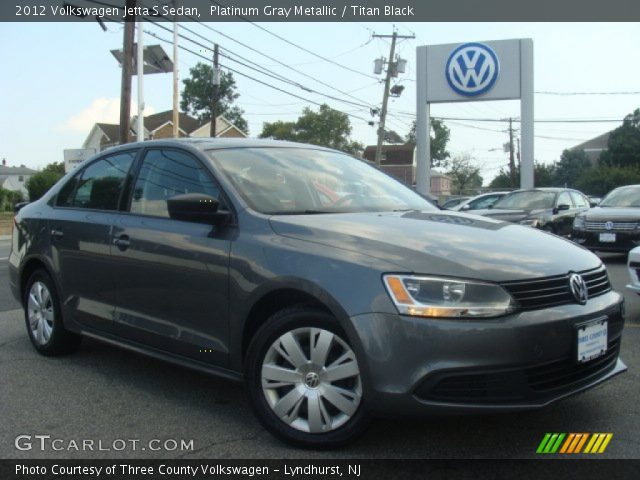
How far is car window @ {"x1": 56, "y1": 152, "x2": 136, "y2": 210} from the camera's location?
462cm

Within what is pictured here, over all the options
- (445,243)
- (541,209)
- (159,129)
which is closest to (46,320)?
(445,243)

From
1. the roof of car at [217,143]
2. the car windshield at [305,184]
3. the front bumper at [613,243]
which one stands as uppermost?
the roof of car at [217,143]

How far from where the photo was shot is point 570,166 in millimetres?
72625

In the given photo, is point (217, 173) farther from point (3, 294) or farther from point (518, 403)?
point (3, 294)

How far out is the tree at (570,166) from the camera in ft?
233

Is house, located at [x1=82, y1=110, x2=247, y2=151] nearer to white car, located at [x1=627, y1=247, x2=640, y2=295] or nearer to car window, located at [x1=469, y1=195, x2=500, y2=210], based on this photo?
car window, located at [x1=469, y1=195, x2=500, y2=210]

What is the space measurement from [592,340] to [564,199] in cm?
1124

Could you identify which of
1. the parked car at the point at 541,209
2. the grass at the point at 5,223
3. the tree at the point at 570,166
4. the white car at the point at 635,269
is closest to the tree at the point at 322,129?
the tree at the point at 570,166

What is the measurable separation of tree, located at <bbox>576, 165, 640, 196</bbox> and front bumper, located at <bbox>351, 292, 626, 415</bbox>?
4617 cm

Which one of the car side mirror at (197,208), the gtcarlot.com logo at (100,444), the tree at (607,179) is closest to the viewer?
the gtcarlot.com logo at (100,444)

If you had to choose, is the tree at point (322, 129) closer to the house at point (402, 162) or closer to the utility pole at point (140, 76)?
the house at point (402, 162)

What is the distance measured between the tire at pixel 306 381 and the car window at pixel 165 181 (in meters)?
1.02

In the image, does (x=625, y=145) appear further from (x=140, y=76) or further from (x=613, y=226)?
(x=613, y=226)

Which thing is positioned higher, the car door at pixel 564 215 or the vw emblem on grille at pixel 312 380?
the car door at pixel 564 215
